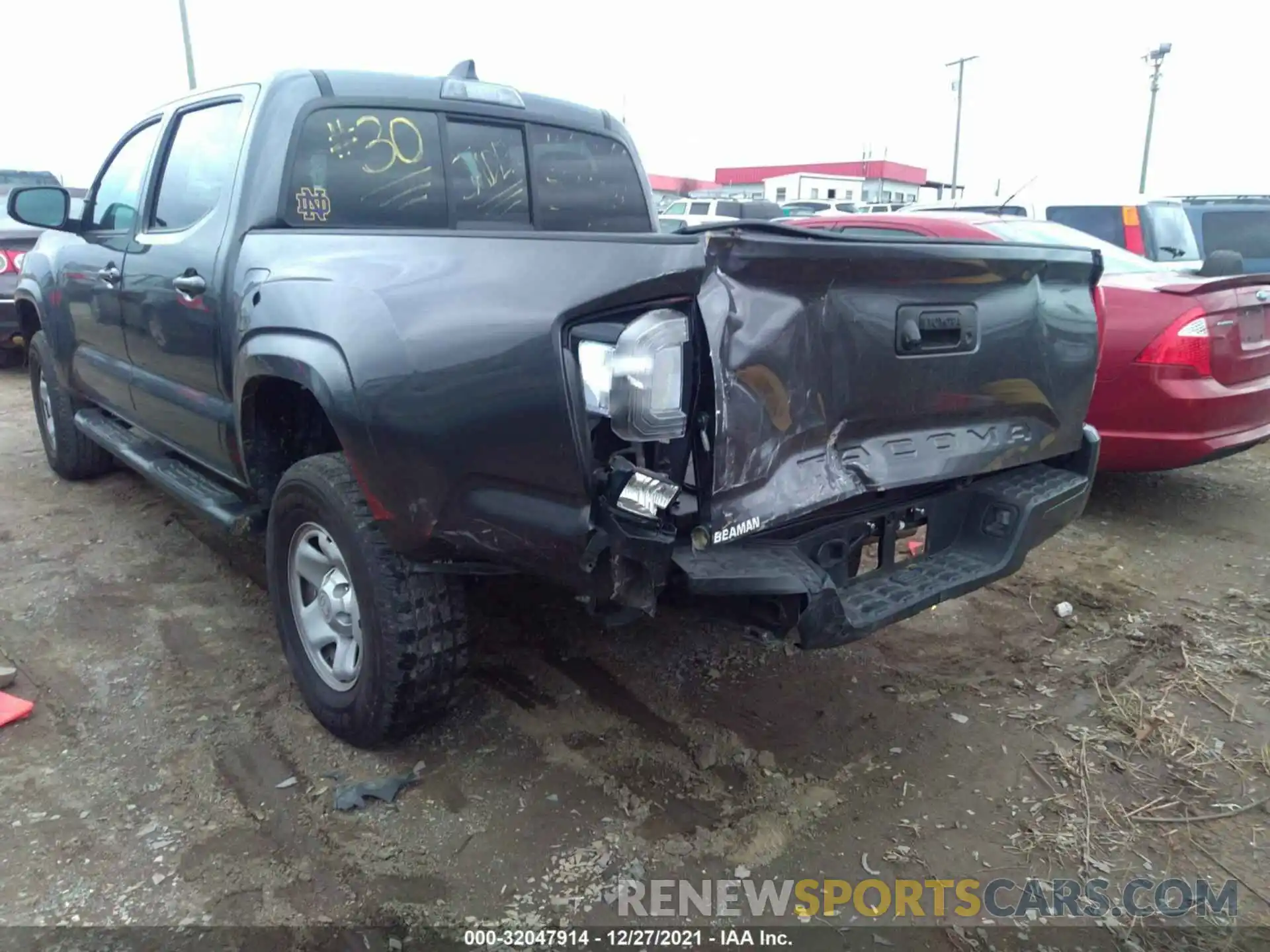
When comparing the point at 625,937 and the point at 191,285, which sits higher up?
the point at 191,285

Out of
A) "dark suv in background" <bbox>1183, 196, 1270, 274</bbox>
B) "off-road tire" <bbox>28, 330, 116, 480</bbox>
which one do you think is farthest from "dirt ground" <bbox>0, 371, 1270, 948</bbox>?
"dark suv in background" <bbox>1183, 196, 1270, 274</bbox>

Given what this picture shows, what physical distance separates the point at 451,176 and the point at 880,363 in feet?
6.31

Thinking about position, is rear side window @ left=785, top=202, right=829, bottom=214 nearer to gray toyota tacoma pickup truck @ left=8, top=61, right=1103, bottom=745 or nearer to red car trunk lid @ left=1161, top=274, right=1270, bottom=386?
red car trunk lid @ left=1161, top=274, right=1270, bottom=386

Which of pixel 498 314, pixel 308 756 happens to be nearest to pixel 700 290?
pixel 498 314

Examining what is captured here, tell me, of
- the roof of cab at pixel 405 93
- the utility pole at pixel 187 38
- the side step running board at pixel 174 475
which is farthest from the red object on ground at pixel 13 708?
the utility pole at pixel 187 38

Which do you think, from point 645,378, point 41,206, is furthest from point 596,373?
point 41,206

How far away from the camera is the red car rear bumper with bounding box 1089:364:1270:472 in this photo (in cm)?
461

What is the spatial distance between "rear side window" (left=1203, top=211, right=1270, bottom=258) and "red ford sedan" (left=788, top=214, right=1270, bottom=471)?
18.2ft

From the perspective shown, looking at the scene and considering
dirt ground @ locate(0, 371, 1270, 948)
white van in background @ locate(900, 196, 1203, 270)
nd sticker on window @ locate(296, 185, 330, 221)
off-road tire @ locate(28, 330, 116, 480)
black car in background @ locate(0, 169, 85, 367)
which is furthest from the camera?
black car in background @ locate(0, 169, 85, 367)

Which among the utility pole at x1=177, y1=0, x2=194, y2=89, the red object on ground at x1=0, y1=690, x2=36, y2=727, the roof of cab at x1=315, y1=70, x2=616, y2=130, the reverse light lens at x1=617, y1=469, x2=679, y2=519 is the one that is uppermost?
the utility pole at x1=177, y1=0, x2=194, y2=89

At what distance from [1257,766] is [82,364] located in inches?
205

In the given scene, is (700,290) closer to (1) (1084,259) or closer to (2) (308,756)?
(1) (1084,259)

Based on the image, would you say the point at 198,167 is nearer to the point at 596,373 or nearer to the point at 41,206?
the point at 41,206

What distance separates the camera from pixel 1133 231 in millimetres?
7758
